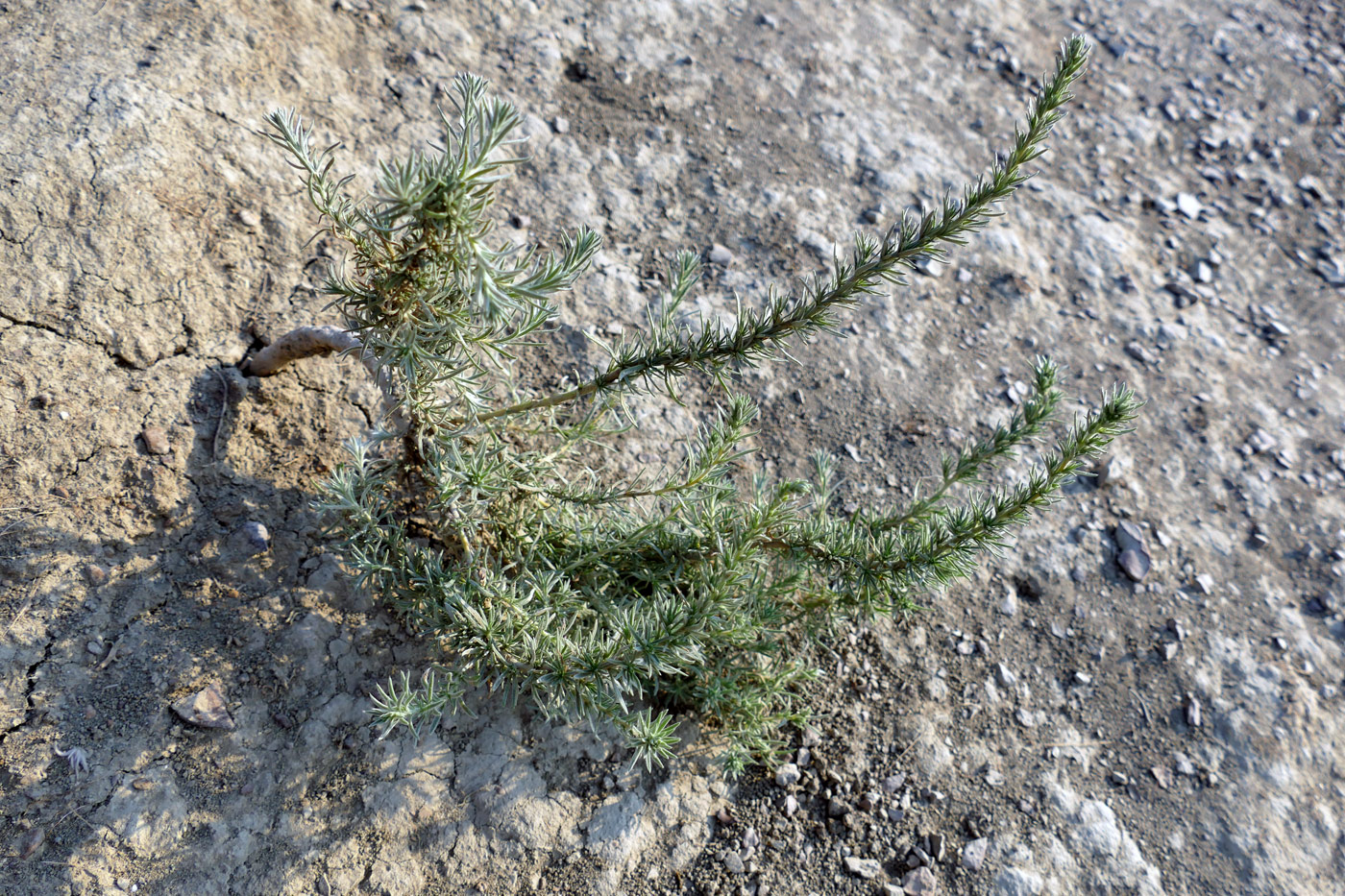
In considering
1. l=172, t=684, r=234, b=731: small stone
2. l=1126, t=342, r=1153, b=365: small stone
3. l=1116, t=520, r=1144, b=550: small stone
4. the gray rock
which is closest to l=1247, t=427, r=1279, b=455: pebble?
l=1126, t=342, r=1153, b=365: small stone

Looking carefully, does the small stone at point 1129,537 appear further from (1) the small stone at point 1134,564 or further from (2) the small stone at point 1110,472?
(2) the small stone at point 1110,472

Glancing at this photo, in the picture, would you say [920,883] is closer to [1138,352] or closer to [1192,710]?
[1192,710]

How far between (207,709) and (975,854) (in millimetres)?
2573

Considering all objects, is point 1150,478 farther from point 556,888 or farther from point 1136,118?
point 556,888

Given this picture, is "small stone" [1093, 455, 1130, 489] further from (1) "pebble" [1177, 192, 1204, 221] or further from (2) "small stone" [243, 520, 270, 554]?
(2) "small stone" [243, 520, 270, 554]

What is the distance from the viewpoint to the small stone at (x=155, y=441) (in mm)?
2617

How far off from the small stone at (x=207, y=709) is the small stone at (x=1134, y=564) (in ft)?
11.8

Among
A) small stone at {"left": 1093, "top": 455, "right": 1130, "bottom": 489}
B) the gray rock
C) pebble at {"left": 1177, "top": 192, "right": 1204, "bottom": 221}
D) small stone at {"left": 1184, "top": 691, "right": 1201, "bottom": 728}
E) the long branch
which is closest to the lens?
the long branch

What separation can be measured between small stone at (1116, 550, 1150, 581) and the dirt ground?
0.05 m

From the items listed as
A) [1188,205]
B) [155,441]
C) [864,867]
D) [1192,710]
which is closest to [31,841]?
[155,441]

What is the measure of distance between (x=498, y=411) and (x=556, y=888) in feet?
4.89

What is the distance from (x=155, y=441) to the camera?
8.61 feet

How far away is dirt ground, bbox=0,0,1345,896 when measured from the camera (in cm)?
239

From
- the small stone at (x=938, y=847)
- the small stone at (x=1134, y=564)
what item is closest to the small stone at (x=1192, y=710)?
the small stone at (x=1134, y=564)
